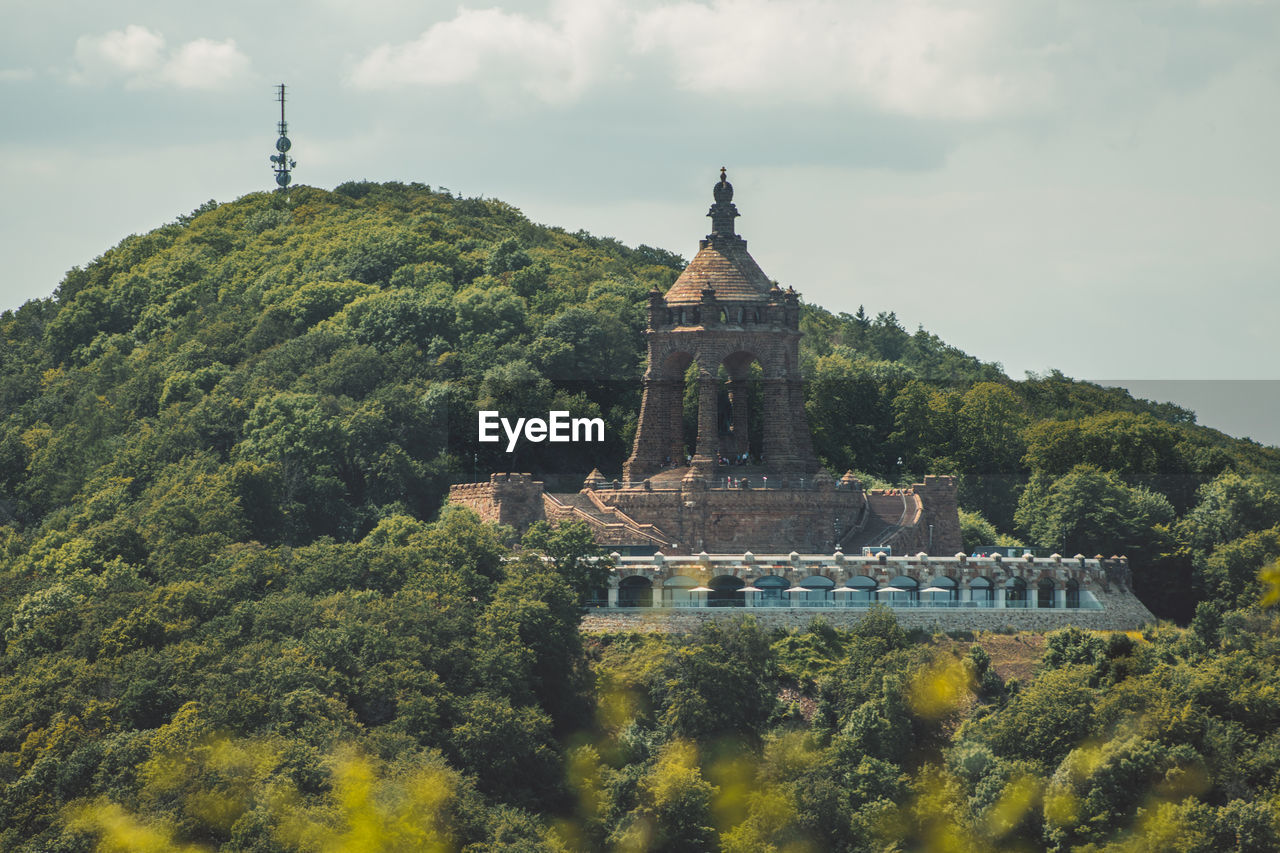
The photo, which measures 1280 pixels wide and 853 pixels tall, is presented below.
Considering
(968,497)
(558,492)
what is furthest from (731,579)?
(968,497)

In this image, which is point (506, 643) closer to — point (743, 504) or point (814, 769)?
point (814, 769)

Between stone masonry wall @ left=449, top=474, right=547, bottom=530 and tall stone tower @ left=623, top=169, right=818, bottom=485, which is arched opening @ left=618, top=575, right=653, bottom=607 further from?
tall stone tower @ left=623, top=169, right=818, bottom=485

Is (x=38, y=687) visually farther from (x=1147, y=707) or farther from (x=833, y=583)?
(x=1147, y=707)

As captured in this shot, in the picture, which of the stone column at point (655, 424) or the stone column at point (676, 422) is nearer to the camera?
the stone column at point (655, 424)

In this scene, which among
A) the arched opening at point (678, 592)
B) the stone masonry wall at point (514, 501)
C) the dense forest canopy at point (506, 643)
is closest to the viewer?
the dense forest canopy at point (506, 643)

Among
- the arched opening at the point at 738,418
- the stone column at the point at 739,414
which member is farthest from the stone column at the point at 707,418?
the stone column at the point at 739,414

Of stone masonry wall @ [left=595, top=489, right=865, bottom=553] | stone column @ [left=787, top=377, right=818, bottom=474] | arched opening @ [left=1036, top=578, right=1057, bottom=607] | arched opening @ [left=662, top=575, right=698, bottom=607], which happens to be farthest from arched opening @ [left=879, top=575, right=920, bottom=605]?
stone column @ [left=787, top=377, right=818, bottom=474]

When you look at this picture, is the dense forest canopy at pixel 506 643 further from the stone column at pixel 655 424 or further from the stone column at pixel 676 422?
the stone column at pixel 676 422
